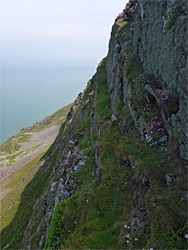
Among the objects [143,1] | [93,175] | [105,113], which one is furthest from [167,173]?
[143,1]

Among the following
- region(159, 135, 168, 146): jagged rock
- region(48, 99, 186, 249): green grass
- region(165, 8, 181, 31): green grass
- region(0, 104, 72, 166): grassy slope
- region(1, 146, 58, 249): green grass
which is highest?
region(0, 104, 72, 166): grassy slope

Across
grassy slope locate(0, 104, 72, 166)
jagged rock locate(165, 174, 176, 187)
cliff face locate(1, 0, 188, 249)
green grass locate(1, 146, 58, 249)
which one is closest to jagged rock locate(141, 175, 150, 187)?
cliff face locate(1, 0, 188, 249)

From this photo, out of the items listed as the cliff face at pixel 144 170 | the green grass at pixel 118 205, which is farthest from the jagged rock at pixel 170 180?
the green grass at pixel 118 205

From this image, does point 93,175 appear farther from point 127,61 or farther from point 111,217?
point 127,61

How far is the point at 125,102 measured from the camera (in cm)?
1563

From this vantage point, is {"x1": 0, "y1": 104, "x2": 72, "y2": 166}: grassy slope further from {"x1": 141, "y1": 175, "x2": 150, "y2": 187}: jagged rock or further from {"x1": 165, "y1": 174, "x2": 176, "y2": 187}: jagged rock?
{"x1": 165, "y1": 174, "x2": 176, "y2": 187}: jagged rock

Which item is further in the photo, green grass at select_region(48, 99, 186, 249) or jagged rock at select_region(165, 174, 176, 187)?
jagged rock at select_region(165, 174, 176, 187)

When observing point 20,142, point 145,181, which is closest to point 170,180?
point 145,181

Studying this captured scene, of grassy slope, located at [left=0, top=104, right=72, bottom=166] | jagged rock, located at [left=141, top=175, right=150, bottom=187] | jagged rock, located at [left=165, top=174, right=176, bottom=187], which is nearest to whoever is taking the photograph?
jagged rock, located at [left=165, top=174, right=176, bottom=187]

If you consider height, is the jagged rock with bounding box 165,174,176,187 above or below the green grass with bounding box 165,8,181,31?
below

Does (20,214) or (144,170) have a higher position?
(144,170)

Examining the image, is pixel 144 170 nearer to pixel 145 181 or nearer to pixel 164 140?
pixel 145 181

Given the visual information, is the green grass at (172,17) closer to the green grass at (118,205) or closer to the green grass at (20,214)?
the green grass at (118,205)

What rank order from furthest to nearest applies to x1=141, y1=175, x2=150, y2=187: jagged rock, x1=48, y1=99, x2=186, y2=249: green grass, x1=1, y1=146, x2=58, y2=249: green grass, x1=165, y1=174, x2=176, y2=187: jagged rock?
x1=1, y1=146, x2=58, y2=249: green grass → x1=141, y1=175, x2=150, y2=187: jagged rock → x1=165, y1=174, x2=176, y2=187: jagged rock → x1=48, y1=99, x2=186, y2=249: green grass
